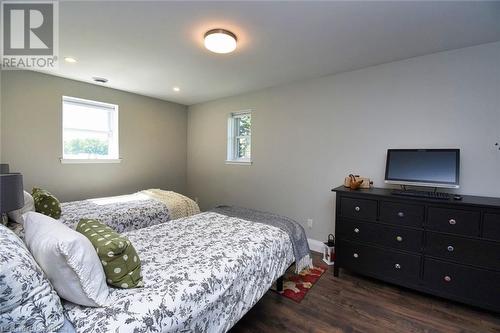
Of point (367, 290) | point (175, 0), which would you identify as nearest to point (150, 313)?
point (175, 0)

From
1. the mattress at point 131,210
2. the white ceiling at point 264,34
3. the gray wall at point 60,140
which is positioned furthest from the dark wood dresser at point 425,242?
the gray wall at point 60,140

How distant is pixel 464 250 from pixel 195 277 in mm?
2208

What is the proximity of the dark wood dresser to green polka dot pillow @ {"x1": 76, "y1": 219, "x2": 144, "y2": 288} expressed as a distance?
2.08 m

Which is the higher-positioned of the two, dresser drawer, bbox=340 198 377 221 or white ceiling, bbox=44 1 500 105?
white ceiling, bbox=44 1 500 105

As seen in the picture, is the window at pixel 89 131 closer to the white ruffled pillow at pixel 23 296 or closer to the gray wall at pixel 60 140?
the gray wall at pixel 60 140

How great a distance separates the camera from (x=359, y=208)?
2.43m

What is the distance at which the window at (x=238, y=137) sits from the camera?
13.6ft

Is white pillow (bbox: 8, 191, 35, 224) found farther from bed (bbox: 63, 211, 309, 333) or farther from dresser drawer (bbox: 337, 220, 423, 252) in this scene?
dresser drawer (bbox: 337, 220, 423, 252)

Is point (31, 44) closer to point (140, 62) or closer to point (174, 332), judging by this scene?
point (140, 62)

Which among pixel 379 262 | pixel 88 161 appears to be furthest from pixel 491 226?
pixel 88 161

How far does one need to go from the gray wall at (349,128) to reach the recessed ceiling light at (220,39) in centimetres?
155

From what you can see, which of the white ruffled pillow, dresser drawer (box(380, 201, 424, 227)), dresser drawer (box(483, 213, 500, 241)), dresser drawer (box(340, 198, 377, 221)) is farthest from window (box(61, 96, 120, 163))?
dresser drawer (box(483, 213, 500, 241))

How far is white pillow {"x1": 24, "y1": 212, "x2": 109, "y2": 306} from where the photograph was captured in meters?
1.03

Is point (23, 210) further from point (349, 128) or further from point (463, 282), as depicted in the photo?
point (463, 282)
